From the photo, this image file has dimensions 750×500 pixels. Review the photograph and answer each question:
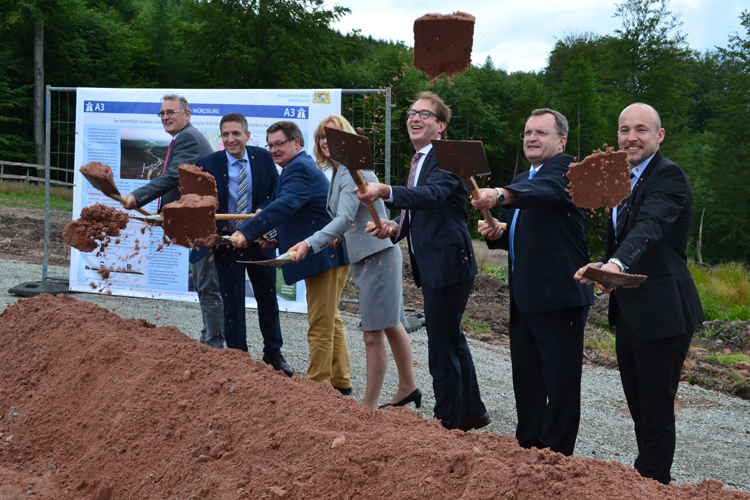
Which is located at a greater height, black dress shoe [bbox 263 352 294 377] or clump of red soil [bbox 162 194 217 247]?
clump of red soil [bbox 162 194 217 247]

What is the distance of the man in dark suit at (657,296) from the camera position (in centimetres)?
272

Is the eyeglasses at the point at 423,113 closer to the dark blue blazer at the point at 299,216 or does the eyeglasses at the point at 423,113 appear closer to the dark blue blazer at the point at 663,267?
the dark blue blazer at the point at 299,216

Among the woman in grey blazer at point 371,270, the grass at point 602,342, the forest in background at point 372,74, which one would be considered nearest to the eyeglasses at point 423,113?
the woman in grey blazer at point 371,270

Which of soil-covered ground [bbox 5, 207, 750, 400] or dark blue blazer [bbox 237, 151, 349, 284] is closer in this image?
dark blue blazer [bbox 237, 151, 349, 284]

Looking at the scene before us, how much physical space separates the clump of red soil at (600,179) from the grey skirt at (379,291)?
4.75 ft

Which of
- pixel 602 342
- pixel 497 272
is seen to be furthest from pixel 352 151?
pixel 497 272

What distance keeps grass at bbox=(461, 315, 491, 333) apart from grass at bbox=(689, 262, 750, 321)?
297cm

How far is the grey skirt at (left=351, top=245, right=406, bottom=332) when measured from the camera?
3902 mm

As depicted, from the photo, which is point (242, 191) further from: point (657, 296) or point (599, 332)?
point (599, 332)

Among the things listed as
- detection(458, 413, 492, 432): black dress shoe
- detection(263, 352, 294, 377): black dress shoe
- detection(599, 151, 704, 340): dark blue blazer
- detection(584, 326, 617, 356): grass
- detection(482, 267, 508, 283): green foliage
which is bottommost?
detection(584, 326, 617, 356): grass

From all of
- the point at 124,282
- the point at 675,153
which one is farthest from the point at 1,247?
the point at 675,153

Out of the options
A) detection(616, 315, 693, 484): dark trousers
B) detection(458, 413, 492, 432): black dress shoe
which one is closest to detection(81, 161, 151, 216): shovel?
detection(458, 413, 492, 432): black dress shoe

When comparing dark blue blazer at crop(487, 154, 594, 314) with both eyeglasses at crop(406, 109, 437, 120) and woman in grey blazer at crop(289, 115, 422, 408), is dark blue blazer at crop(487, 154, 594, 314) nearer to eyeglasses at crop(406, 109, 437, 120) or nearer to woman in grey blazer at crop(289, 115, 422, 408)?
eyeglasses at crop(406, 109, 437, 120)

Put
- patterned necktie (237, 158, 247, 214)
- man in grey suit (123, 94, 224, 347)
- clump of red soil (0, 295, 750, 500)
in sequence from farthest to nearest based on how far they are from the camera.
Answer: man in grey suit (123, 94, 224, 347) < patterned necktie (237, 158, 247, 214) < clump of red soil (0, 295, 750, 500)
